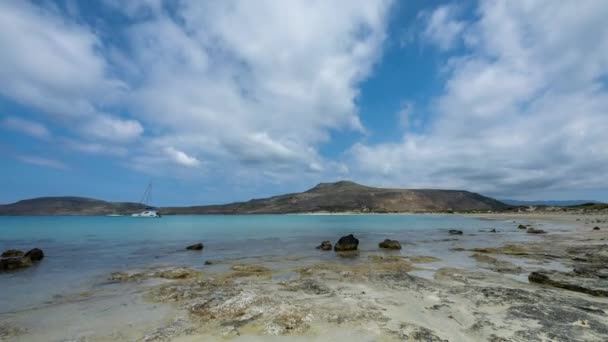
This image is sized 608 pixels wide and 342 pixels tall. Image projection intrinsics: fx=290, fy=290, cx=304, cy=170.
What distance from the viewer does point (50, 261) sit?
75.0 ft

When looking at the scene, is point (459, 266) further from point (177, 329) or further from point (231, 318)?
point (177, 329)

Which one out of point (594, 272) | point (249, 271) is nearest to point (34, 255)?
→ point (249, 271)

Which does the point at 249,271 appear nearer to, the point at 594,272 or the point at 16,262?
the point at 16,262

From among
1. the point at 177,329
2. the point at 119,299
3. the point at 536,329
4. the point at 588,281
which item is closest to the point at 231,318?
the point at 177,329

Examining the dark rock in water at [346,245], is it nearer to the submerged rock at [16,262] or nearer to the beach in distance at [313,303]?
the beach in distance at [313,303]

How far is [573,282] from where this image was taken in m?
12.0

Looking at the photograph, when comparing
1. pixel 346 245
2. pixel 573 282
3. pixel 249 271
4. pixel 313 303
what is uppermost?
pixel 346 245

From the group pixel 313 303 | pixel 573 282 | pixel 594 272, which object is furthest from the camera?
pixel 594 272

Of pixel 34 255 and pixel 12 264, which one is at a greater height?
pixel 34 255

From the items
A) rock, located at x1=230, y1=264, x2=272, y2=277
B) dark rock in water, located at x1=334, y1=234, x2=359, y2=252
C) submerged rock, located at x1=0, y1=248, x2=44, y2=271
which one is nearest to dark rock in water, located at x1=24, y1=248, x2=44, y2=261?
submerged rock, located at x1=0, y1=248, x2=44, y2=271

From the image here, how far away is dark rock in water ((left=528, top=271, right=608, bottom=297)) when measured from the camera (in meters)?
11.0

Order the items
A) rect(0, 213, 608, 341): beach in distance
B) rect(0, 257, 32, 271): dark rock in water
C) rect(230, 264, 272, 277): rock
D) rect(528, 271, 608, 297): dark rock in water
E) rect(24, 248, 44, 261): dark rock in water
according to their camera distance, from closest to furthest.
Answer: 1. rect(0, 213, 608, 341): beach in distance
2. rect(528, 271, 608, 297): dark rock in water
3. rect(230, 264, 272, 277): rock
4. rect(0, 257, 32, 271): dark rock in water
5. rect(24, 248, 44, 261): dark rock in water

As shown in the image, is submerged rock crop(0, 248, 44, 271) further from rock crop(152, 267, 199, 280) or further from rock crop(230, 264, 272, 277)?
rock crop(230, 264, 272, 277)

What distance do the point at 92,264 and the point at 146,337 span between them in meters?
18.2
